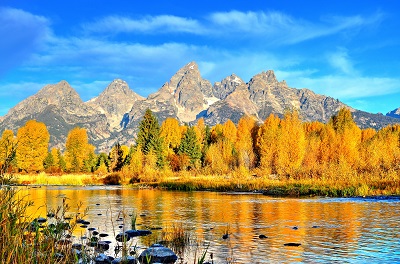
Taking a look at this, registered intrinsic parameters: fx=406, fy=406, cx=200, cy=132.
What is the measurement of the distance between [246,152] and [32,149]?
158ft

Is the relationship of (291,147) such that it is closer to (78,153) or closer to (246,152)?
(246,152)

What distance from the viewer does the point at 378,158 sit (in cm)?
6209

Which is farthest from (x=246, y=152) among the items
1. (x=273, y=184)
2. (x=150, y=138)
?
(x=273, y=184)

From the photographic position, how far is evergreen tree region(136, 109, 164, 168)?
88875 millimetres

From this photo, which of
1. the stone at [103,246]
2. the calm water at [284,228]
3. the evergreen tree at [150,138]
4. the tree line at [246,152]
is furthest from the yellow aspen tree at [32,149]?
the stone at [103,246]

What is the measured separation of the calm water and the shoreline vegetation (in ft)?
24.6

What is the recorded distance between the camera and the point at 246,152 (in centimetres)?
7925

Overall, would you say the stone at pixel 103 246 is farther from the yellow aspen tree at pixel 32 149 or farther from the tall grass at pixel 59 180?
the yellow aspen tree at pixel 32 149

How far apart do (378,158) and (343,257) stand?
171ft

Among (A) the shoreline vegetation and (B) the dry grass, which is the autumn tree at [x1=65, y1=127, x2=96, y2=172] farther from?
(B) the dry grass

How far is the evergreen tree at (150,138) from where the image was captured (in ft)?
292

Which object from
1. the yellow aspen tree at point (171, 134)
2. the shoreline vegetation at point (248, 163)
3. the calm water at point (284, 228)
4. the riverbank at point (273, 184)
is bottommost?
the calm water at point (284, 228)

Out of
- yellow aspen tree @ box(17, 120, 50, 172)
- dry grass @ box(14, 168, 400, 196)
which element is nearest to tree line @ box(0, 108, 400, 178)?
yellow aspen tree @ box(17, 120, 50, 172)

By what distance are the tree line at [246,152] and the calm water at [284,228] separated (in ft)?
64.9
